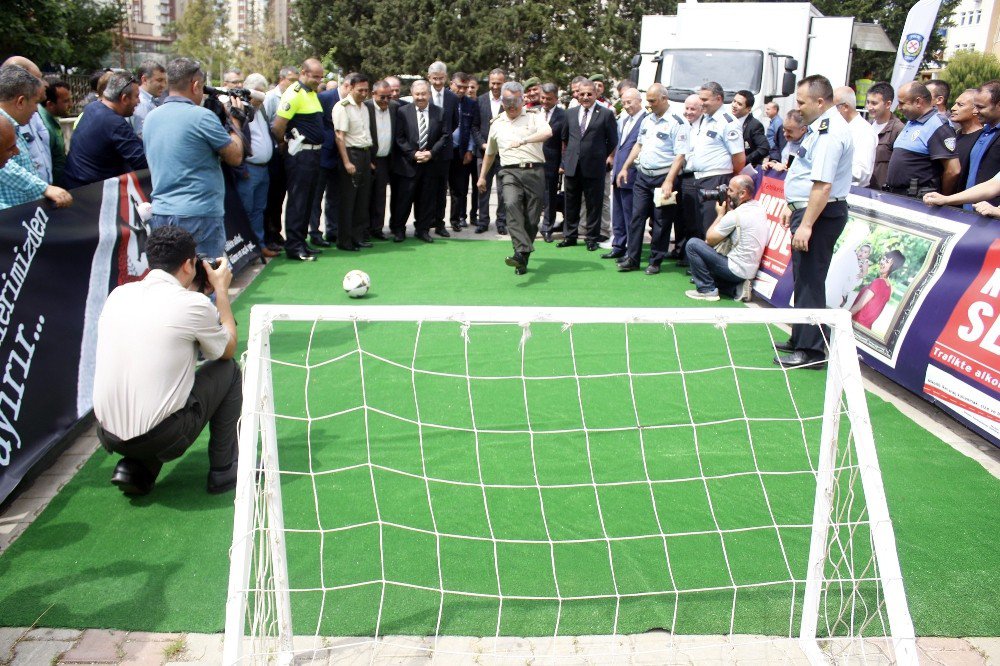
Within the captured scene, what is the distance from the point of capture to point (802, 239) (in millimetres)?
5418

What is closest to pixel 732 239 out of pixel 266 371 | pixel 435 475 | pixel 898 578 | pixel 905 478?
pixel 905 478

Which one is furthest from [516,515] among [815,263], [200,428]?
[815,263]

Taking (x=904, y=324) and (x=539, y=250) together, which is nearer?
(x=904, y=324)

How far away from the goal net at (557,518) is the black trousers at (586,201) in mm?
4335

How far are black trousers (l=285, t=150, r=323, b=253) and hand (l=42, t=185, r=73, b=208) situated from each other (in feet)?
11.9

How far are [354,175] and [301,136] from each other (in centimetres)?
77

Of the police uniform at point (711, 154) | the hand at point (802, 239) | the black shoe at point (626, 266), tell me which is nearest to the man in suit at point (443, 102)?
the black shoe at point (626, 266)

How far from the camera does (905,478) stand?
421 centimetres

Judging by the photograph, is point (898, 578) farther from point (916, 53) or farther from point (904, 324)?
point (916, 53)

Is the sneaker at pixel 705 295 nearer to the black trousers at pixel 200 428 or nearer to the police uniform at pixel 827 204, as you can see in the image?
the police uniform at pixel 827 204

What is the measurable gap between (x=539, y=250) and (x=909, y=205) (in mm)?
4625

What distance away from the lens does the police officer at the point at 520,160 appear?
25.6 ft

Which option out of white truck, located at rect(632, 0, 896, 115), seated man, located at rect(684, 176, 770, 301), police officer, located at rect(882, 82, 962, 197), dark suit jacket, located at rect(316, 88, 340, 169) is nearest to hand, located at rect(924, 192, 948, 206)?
police officer, located at rect(882, 82, 962, 197)

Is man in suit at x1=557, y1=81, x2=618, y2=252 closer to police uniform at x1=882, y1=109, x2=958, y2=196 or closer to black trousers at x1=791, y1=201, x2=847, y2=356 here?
police uniform at x1=882, y1=109, x2=958, y2=196
